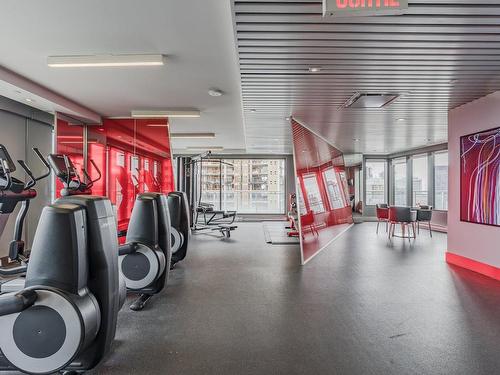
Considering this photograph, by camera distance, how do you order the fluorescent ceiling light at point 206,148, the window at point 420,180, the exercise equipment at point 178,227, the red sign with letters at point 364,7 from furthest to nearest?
the fluorescent ceiling light at point 206,148
the window at point 420,180
the exercise equipment at point 178,227
the red sign with letters at point 364,7

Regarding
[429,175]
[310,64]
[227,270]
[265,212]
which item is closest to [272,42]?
[310,64]

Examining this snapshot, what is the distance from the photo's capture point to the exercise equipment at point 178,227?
491cm

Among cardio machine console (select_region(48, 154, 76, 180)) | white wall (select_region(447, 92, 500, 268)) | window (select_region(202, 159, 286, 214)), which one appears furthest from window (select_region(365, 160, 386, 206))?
cardio machine console (select_region(48, 154, 76, 180))

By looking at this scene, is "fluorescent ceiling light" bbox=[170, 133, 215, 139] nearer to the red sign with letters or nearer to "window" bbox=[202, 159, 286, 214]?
"window" bbox=[202, 159, 286, 214]

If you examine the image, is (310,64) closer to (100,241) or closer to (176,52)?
(176,52)

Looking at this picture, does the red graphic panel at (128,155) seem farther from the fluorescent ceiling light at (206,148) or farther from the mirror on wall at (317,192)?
the fluorescent ceiling light at (206,148)

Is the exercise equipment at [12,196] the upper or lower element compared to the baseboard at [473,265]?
upper

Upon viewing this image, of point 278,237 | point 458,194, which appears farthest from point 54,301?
point 278,237

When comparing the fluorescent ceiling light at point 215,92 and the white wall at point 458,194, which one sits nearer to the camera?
the white wall at point 458,194

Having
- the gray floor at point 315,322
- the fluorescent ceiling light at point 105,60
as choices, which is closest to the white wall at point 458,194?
the gray floor at point 315,322

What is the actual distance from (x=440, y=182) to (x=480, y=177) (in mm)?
5497

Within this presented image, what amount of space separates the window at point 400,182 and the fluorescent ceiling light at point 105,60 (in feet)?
34.3

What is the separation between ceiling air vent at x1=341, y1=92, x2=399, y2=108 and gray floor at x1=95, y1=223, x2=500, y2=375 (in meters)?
2.70

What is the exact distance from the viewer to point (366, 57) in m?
3.44
